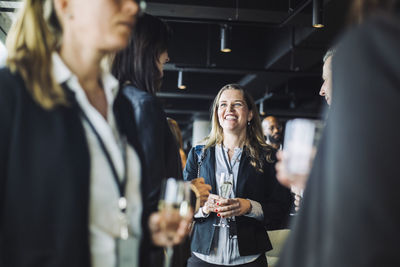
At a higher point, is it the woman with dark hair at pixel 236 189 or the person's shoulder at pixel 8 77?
the person's shoulder at pixel 8 77

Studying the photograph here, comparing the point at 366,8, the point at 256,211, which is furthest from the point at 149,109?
the point at 256,211

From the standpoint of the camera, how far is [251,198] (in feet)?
8.61

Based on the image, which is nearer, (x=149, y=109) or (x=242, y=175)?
(x=149, y=109)

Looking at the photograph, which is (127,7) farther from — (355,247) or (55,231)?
(355,247)

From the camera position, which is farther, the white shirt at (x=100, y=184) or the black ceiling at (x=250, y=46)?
the black ceiling at (x=250, y=46)

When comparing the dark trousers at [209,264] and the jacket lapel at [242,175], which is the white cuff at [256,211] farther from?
the dark trousers at [209,264]

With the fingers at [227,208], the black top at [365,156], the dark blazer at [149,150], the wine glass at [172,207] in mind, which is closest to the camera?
→ the black top at [365,156]

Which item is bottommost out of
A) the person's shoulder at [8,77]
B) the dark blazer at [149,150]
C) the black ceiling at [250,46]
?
the dark blazer at [149,150]

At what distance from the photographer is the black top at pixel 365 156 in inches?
29.0

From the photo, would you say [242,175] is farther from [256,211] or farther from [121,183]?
[121,183]

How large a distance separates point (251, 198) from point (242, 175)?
0.15m

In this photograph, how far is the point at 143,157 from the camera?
135 centimetres

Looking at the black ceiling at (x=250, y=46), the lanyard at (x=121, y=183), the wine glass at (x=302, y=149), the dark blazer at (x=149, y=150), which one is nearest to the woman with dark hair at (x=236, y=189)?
the dark blazer at (x=149, y=150)

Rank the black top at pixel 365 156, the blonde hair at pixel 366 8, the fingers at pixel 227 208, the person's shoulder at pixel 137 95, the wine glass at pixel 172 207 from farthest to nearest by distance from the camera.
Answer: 1. the fingers at pixel 227 208
2. the person's shoulder at pixel 137 95
3. the wine glass at pixel 172 207
4. the blonde hair at pixel 366 8
5. the black top at pixel 365 156
